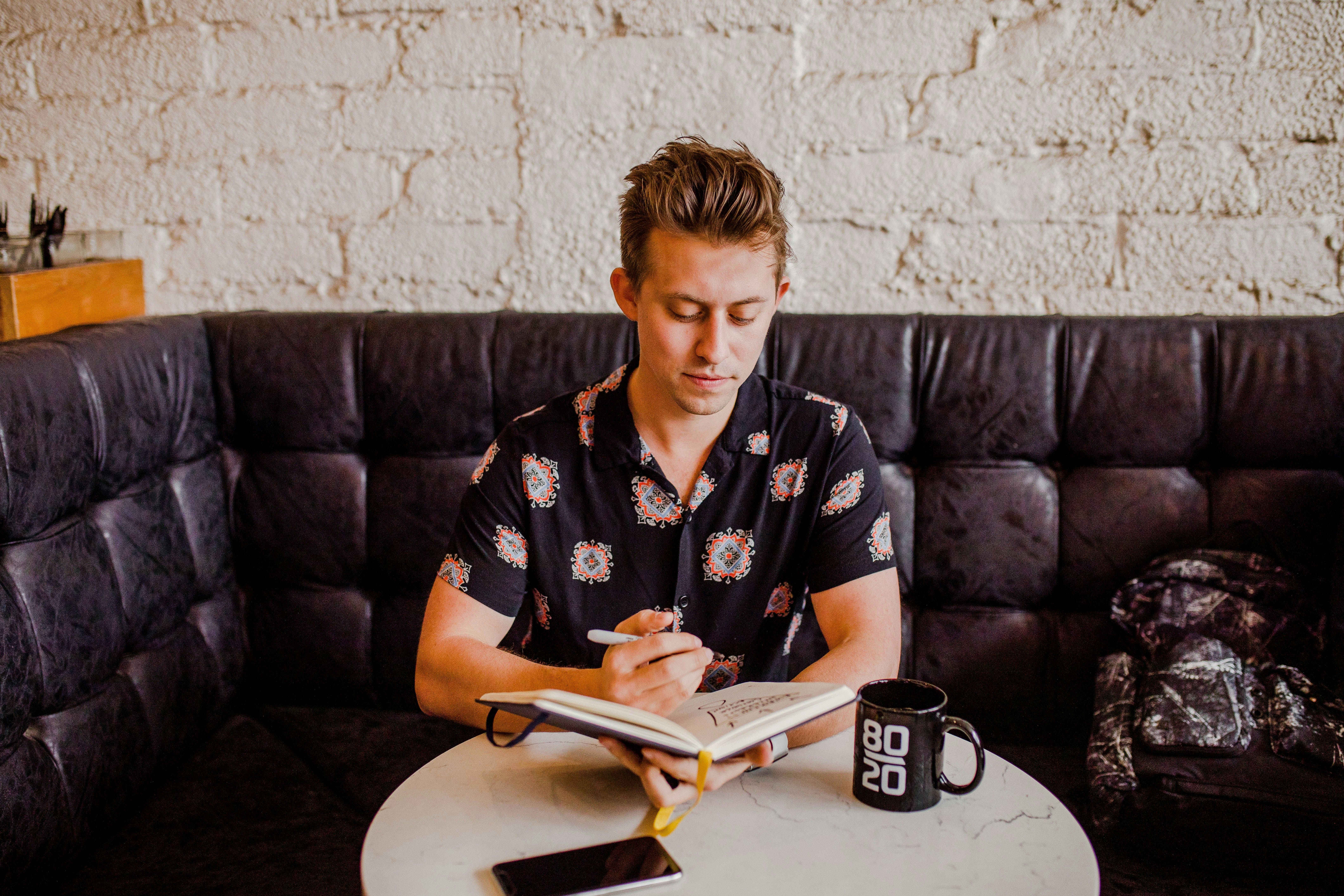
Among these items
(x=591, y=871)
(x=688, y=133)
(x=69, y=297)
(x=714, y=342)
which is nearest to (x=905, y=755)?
(x=591, y=871)

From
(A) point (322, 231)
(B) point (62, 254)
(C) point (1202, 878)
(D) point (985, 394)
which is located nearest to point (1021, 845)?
(C) point (1202, 878)

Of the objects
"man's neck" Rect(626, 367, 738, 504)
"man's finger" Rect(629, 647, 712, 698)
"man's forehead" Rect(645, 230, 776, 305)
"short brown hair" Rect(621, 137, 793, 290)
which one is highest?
"short brown hair" Rect(621, 137, 793, 290)

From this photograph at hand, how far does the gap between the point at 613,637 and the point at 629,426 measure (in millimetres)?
471

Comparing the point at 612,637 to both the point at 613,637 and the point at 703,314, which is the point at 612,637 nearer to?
the point at 613,637

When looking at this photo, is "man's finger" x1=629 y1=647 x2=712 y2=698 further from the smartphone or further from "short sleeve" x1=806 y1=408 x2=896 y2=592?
"short sleeve" x1=806 y1=408 x2=896 y2=592

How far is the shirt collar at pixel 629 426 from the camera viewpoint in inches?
55.8

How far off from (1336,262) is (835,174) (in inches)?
38.4

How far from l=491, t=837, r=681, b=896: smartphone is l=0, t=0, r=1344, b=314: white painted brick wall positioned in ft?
4.54

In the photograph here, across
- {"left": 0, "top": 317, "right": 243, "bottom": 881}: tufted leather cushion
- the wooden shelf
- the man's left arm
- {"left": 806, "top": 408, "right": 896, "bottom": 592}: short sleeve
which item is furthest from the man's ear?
the wooden shelf

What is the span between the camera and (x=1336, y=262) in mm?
1926

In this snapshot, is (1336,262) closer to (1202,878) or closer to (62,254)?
(1202,878)

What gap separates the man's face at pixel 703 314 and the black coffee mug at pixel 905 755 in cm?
48

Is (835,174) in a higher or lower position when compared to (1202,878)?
higher

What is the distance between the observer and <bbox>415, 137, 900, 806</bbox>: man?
1312mm
